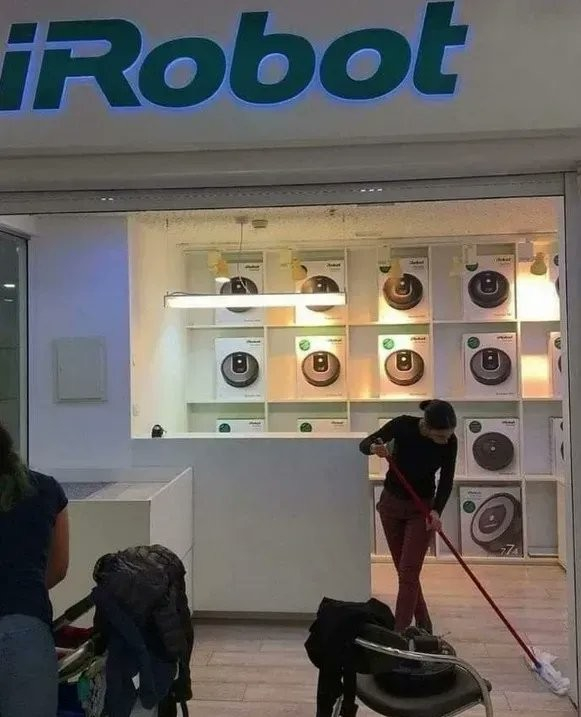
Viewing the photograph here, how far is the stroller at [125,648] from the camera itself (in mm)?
2225

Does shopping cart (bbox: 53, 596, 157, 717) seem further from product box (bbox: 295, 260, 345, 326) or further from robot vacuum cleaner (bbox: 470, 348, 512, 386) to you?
robot vacuum cleaner (bbox: 470, 348, 512, 386)

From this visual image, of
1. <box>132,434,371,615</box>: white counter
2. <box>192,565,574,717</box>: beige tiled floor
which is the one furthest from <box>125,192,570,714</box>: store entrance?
<box>132,434,371,615</box>: white counter

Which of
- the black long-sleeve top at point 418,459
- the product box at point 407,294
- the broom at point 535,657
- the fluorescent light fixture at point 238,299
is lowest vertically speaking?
the broom at point 535,657

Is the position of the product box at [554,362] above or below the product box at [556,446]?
above

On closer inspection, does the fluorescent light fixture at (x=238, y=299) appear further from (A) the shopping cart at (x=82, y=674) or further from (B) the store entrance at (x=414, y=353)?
(A) the shopping cart at (x=82, y=674)

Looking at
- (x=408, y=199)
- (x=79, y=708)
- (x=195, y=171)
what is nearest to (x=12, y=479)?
(x=79, y=708)

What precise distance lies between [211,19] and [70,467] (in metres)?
2.91

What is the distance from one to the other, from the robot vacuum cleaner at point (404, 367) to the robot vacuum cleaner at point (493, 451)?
0.76m

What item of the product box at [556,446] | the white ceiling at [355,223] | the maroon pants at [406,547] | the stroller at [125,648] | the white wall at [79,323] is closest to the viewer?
the stroller at [125,648]

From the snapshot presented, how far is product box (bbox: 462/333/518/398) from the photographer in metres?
6.26

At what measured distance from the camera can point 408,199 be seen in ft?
10.4

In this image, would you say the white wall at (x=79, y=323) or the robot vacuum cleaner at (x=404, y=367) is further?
the robot vacuum cleaner at (x=404, y=367)

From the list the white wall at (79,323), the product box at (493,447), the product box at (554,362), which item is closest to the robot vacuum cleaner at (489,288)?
the product box at (554,362)

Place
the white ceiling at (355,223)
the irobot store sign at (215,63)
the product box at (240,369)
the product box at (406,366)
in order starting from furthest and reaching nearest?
the product box at (240,369)
the product box at (406,366)
the white ceiling at (355,223)
the irobot store sign at (215,63)
